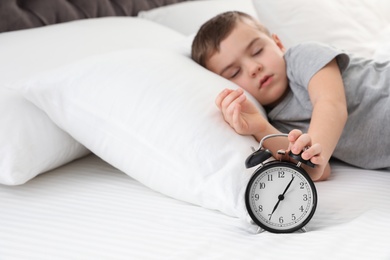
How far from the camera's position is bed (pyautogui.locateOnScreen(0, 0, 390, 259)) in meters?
1.05

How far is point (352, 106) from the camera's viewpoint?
146 centimetres

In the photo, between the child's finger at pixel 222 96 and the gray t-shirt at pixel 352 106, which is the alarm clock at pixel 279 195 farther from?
the gray t-shirt at pixel 352 106

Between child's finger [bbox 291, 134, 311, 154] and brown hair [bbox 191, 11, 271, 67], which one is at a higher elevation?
child's finger [bbox 291, 134, 311, 154]

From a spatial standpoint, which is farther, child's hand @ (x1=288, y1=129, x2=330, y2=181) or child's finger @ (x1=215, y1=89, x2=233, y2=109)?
child's finger @ (x1=215, y1=89, x2=233, y2=109)

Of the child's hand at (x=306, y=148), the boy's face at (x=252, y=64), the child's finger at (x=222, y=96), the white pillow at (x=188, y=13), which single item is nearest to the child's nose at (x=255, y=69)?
the boy's face at (x=252, y=64)

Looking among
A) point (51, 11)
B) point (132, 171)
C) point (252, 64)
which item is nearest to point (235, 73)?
point (252, 64)

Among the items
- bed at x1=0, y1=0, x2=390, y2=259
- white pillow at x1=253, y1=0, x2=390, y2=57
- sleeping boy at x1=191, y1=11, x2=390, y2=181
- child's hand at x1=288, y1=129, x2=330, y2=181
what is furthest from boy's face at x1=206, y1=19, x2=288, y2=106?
white pillow at x1=253, y1=0, x2=390, y2=57

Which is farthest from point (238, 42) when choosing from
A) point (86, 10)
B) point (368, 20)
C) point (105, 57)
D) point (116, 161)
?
point (368, 20)

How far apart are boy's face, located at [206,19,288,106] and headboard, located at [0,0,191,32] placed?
0.59 meters

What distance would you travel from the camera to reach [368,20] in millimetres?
2215

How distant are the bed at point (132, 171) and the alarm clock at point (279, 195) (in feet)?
0.10

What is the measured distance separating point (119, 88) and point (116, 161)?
0.53ft

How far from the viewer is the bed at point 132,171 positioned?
1049mm

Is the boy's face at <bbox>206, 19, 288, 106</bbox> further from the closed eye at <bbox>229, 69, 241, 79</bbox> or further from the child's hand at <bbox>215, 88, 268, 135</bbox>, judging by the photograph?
the child's hand at <bbox>215, 88, 268, 135</bbox>
